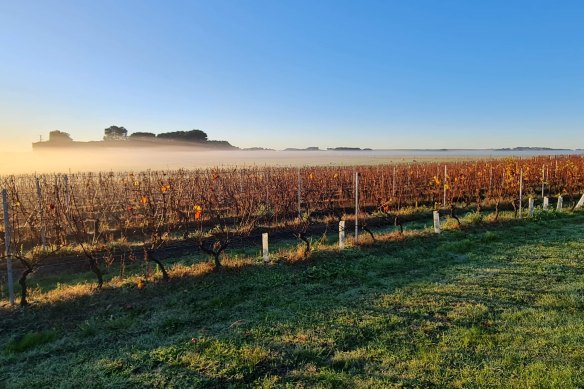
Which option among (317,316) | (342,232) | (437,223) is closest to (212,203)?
(342,232)

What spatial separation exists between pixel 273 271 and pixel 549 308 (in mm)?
3618

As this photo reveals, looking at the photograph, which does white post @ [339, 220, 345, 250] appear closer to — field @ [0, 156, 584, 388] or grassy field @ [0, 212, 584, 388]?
field @ [0, 156, 584, 388]

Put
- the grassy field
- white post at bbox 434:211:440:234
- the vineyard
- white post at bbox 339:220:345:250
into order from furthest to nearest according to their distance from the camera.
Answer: the vineyard < white post at bbox 434:211:440:234 < white post at bbox 339:220:345:250 < the grassy field

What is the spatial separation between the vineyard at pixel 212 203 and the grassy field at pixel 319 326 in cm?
94

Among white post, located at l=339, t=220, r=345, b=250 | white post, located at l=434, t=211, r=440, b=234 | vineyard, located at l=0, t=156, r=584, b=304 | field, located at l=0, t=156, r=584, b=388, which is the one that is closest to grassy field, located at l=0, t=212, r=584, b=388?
field, located at l=0, t=156, r=584, b=388

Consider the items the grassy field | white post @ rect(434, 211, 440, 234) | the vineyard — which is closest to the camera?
the grassy field

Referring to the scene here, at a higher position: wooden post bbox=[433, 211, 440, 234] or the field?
wooden post bbox=[433, 211, 440, 234]

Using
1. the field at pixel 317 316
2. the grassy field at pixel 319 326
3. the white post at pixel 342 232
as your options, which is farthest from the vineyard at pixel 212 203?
the grassy field at pixel 319 326

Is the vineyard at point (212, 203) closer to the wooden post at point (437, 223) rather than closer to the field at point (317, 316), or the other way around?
the field at point (317, 316)

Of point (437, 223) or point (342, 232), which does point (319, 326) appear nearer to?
point (342, 232)

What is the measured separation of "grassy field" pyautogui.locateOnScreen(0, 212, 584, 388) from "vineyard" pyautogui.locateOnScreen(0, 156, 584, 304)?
94 centimetres

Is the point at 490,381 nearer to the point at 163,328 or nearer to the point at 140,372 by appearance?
the point at 140,372

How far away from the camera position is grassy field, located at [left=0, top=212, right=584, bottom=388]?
3.09 m

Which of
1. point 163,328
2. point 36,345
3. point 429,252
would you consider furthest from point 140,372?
point 429,252
